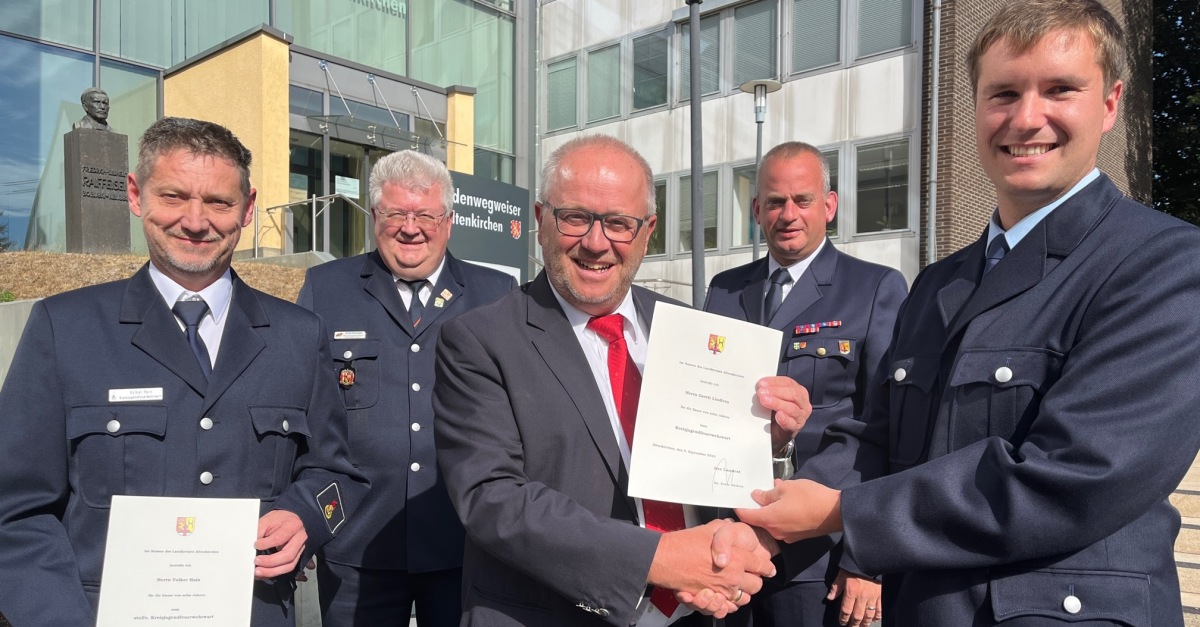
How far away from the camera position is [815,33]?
15.6m

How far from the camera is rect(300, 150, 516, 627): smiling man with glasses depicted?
3004mm

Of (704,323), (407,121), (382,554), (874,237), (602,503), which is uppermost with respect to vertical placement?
(407,121)

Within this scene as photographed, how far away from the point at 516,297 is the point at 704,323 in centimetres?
53

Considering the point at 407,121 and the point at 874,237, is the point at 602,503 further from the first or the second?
the point at 407,121

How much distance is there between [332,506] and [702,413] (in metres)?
1.13

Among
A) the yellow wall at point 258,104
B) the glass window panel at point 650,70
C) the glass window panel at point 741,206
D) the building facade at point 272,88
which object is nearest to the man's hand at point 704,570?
the building facade at point 272,88

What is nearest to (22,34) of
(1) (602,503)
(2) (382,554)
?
(2) (382,554)

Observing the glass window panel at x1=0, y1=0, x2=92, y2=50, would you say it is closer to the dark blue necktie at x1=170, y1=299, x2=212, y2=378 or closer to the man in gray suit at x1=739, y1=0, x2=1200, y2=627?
the dark blue necktie at x1=170, y1=299, x2=212, y2=378

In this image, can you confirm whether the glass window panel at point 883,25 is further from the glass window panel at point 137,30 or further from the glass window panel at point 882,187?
the glass window panel at point 137,30

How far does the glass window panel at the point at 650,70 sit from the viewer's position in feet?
60.3

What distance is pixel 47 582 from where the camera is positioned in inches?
72.2

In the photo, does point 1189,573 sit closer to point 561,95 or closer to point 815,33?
point 815,33

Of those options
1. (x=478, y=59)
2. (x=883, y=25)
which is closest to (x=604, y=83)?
(x=478, y=59)

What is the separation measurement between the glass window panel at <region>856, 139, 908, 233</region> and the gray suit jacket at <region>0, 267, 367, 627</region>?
13.6 m
